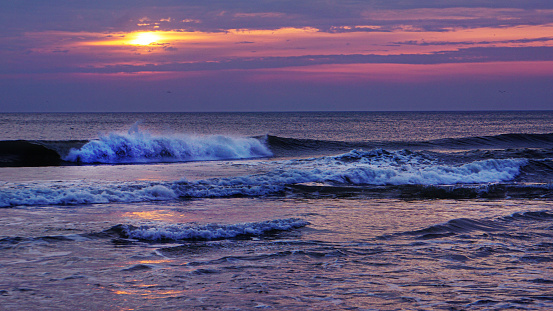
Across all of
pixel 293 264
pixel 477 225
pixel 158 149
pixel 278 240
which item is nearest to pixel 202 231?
pixel 278 240

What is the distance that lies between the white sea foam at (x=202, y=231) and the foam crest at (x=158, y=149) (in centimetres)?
1567

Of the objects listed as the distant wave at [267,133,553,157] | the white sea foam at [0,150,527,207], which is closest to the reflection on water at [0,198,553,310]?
the white sea foam at [0,150,527,207]

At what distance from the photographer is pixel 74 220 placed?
948cm

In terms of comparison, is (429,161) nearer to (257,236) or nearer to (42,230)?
(257,236)

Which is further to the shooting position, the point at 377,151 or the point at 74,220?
the point at 377,151

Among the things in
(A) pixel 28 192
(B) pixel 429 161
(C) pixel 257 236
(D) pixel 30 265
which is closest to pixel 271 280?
(C) pixel 257 236

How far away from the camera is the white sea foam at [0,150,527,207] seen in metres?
11.9

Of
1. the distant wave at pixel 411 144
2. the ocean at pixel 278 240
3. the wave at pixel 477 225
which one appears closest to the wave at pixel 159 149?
the distant wave at pixel 411 144

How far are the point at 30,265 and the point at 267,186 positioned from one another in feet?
28.0

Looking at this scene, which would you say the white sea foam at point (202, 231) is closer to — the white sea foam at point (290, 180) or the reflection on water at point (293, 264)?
the reflection on water at point (293, 264)

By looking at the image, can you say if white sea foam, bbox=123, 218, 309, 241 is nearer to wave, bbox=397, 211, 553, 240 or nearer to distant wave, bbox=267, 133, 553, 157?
wave, bbox=397, 211, 553, 240

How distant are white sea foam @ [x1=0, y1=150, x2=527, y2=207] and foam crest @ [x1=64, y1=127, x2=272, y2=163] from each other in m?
6.35

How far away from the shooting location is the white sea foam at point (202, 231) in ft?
26.9

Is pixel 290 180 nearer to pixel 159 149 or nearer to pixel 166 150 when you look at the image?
pixel 166 150
